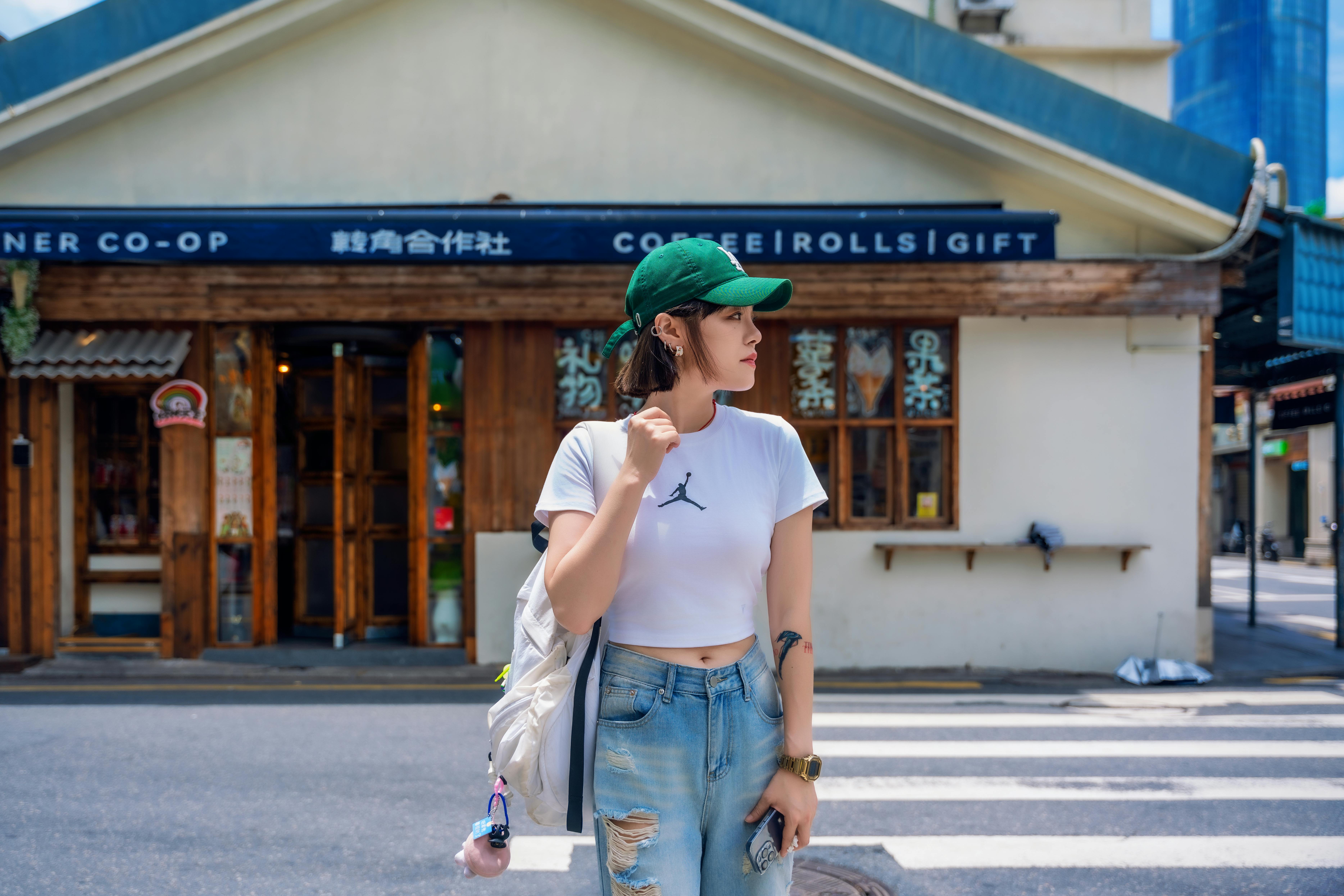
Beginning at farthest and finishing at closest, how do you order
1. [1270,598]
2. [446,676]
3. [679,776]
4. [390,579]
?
[1270,598]
[390,579]
[446,676]
[679,776]

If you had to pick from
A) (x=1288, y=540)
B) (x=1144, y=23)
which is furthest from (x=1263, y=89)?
(x=1144, y=23)

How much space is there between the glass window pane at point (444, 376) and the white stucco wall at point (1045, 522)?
1393mm

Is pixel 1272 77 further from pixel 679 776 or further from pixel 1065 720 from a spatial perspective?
pixel 679 776

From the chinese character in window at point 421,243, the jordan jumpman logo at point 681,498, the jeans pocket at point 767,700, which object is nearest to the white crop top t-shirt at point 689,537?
the jordan jumpman logo at point 681,498

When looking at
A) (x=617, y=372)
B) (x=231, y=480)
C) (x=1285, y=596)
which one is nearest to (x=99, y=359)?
(x=231, y=480)

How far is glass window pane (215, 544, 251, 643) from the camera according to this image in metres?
9.79

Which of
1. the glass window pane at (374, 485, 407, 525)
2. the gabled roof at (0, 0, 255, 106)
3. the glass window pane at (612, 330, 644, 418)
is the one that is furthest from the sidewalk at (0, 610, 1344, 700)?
the gabled roof at (0, 0, 255, 106)

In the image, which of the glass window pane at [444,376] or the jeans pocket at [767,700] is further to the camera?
the glass window pane at [444,376]

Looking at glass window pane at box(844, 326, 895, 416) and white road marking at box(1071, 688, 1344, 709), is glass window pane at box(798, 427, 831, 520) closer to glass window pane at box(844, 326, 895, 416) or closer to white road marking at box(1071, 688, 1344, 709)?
glass window pane at box(844, 326, 895, 416)

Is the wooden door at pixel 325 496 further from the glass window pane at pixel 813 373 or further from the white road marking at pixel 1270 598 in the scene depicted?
the white road marking at pixel 1270 598

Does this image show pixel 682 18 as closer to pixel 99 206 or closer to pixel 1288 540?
pixel 99 206

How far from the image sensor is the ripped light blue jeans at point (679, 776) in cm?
197

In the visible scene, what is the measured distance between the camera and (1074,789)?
5.70 metres

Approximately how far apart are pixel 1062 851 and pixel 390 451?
7.92 meters
